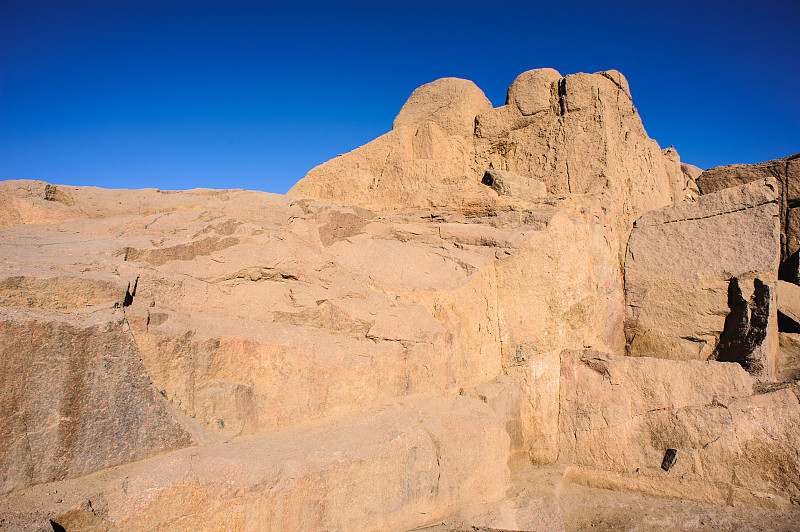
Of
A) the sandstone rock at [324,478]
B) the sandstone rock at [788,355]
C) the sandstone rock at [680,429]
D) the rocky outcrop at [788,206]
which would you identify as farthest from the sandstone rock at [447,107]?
the sandstone rock at [788,355]

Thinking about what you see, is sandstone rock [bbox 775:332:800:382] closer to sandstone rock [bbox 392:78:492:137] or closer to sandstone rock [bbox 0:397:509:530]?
sandstone rock [bbox 0:397:509:530]

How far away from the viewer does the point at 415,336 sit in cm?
371

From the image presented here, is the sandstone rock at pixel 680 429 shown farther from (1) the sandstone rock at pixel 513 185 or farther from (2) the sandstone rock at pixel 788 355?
(1) the sandstone rock at pixel 513 185

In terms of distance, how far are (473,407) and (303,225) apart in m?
2.08

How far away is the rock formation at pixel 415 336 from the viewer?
92.2 inches

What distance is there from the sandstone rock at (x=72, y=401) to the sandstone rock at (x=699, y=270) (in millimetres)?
4951

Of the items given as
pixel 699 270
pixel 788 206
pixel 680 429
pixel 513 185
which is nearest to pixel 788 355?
pixel 699 270

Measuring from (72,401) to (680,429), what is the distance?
4462 millimetres

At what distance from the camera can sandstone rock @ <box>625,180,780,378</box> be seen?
5.32 metres

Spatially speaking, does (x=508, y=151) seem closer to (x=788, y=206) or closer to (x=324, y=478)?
(x=788, y=206)

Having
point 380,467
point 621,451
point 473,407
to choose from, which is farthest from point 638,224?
point 380,467

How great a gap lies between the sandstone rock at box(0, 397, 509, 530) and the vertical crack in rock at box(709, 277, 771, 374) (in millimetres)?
3036

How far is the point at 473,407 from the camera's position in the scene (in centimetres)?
361

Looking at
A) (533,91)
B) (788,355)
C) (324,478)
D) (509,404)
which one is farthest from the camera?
(533,91)
